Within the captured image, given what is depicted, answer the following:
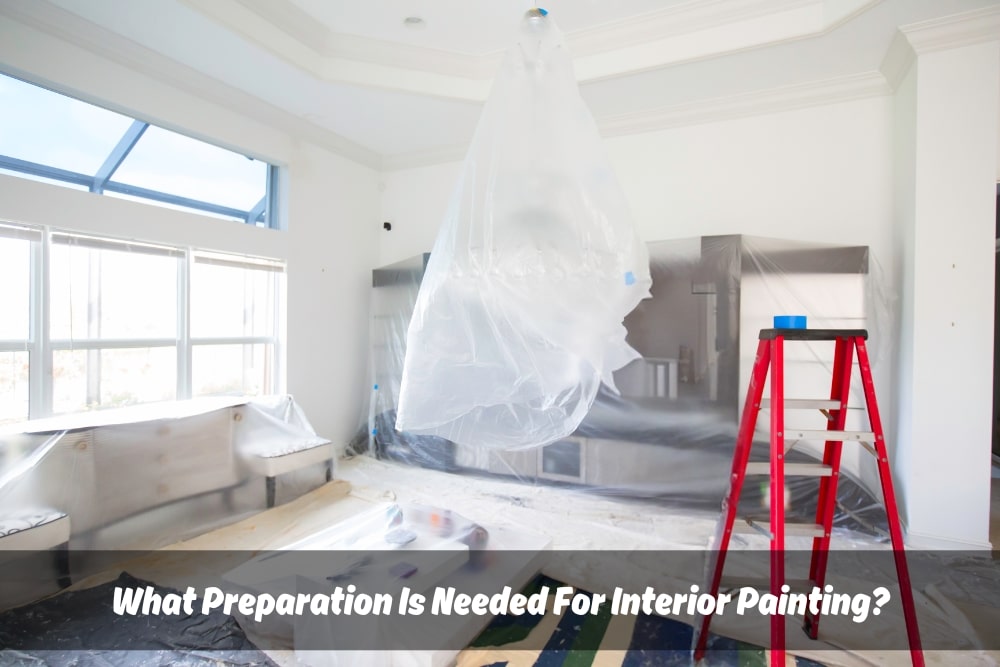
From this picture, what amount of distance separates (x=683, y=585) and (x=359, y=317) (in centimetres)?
307

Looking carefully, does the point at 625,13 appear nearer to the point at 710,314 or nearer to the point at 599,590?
the point at 710,314

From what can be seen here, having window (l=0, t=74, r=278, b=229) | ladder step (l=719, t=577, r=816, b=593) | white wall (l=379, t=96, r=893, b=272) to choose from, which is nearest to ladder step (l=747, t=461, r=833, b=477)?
ladder step (l=719, t=577, r=816, b=593)

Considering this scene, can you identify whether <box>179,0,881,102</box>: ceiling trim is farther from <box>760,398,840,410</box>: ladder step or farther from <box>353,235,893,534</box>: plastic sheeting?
<box>760,398,840,410</box>: ladder step

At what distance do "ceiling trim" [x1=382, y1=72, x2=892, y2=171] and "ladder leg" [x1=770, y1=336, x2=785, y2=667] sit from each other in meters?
2.21

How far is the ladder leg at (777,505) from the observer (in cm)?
123

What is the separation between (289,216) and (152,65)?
1.10m

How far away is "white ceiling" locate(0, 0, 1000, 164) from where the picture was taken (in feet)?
7.36

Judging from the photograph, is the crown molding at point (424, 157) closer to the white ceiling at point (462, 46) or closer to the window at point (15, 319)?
the white ceiling at point (462, 46)

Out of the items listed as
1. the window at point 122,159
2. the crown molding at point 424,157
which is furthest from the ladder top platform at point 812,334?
the window at point 122,159

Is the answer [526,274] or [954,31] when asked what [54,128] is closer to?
[526,274]

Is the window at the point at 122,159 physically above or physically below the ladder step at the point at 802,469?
above

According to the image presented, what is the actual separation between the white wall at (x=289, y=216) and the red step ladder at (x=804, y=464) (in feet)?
9.84

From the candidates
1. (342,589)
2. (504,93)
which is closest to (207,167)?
(504,93)

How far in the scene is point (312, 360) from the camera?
3633mm
